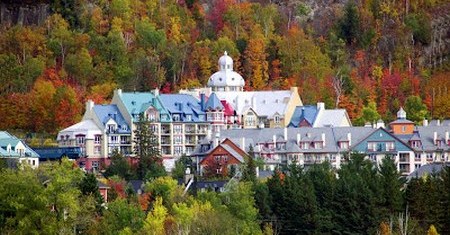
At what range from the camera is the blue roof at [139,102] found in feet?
512

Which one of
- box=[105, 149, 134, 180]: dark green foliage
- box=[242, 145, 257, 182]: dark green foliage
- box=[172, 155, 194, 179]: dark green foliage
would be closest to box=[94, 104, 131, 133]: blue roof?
box=[172, 155, 194, 179]: dark green foliage

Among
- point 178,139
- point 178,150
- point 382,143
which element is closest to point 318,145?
point 382,143

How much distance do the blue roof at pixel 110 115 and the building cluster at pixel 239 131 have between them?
2.5 inches

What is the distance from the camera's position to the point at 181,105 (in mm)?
158250

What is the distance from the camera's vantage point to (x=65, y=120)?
15825cm

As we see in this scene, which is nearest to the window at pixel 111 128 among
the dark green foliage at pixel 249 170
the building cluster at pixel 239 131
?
the building cluster at pixel 239 131

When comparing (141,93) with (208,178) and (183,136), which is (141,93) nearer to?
(183,136)

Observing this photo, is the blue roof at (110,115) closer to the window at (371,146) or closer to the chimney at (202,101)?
the chimney at (202,101)

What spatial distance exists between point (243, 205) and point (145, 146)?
879 inches

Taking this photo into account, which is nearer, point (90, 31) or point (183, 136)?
point (183, 136)

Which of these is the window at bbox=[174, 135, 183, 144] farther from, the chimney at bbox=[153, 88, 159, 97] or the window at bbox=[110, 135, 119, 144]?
the window at bbox=[110, 135, 119, 144]

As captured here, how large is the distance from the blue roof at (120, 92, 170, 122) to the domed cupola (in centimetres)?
863

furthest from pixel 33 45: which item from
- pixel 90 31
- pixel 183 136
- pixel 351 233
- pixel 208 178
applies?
pixel 351 233

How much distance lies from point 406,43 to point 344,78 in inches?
370
